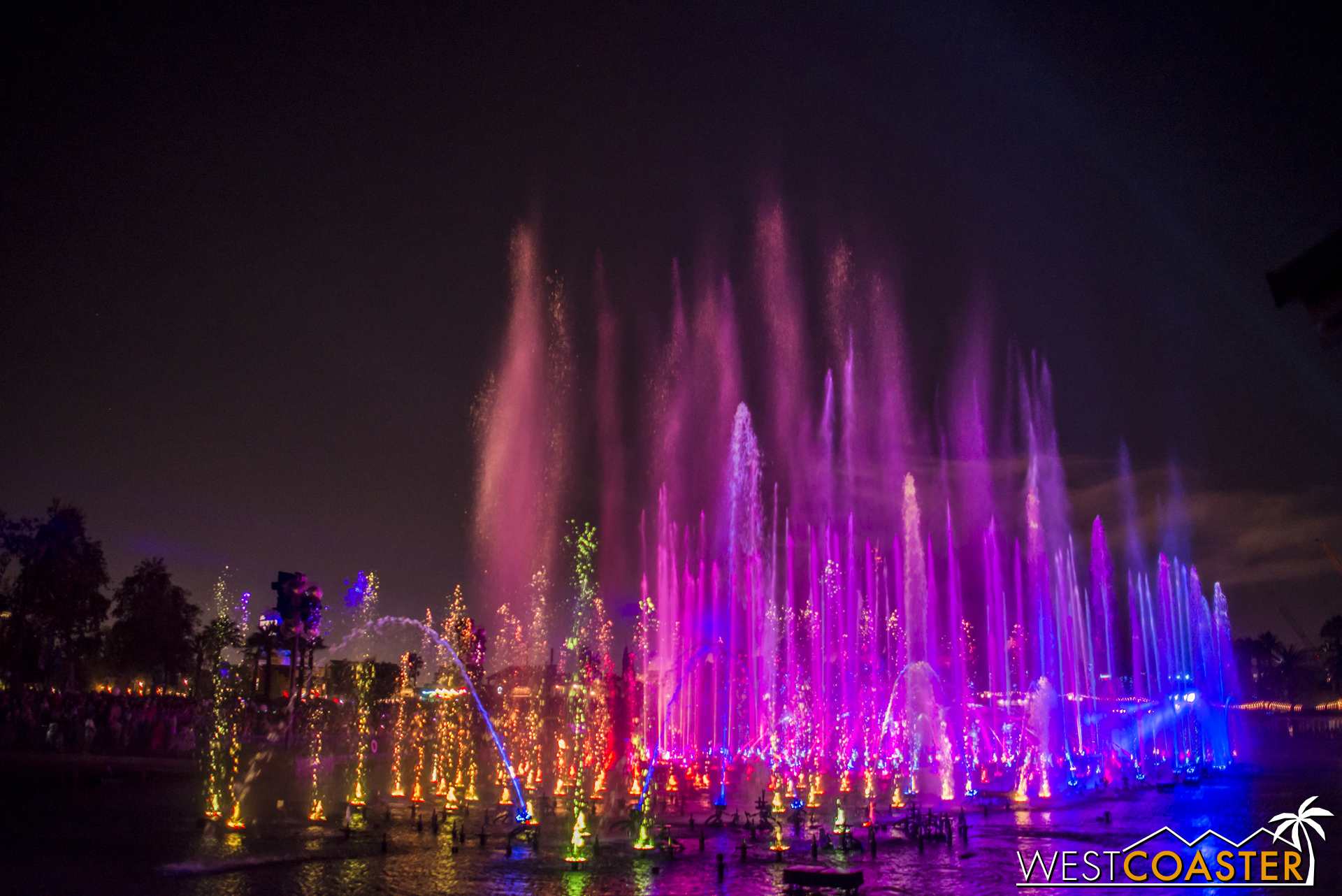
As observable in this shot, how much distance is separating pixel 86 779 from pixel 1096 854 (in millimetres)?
29261

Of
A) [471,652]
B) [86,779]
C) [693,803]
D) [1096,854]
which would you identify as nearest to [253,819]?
[86,779]

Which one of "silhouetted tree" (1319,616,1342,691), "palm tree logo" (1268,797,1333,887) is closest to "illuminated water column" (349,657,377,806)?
"palm tree logo" (1268,797,1333,887)

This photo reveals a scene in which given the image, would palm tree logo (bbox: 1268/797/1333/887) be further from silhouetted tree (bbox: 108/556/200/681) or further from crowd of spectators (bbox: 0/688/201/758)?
silhouetted tree (bbox: 108/556/200/681)

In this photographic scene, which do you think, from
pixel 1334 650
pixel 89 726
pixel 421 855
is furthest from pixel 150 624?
pixel 1334 650

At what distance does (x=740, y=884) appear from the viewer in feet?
54.8

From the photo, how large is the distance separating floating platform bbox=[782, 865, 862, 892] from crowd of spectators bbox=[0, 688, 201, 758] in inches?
1123

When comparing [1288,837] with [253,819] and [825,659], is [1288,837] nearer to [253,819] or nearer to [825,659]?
[253,819]

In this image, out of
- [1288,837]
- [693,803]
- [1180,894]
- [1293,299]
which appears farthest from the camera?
[693,803]

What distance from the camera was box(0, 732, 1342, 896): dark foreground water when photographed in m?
16.3

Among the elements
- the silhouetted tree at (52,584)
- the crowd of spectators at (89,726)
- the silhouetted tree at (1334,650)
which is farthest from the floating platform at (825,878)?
the silhouetted tree at (1334,650)

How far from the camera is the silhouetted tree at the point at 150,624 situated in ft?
238

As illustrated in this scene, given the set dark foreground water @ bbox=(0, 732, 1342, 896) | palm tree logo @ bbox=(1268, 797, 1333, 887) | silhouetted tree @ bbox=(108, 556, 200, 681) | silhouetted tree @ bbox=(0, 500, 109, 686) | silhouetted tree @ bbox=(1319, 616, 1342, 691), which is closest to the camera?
palm tree logo @ bbox=(1268, 797, 1333, 887)

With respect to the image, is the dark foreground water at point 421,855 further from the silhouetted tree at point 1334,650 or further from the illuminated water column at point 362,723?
the silhouetted tree at point 1334,650

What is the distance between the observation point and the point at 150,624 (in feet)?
238
